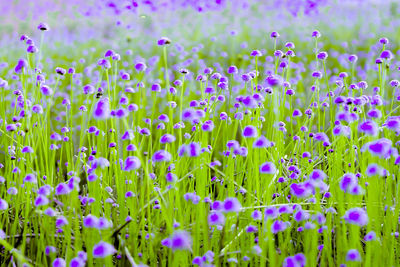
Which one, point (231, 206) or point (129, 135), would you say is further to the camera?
point (129, 135)

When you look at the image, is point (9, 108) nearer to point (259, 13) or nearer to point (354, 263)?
point (354, 263)

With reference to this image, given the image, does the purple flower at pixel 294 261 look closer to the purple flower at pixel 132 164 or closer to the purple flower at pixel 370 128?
the purple flower at pixel 370 128

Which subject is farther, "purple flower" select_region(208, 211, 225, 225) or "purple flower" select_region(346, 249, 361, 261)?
"purple flower" select_region(208, 211, 225, 225)

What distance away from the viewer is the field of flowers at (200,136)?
117 cm

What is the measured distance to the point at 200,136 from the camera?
172cm

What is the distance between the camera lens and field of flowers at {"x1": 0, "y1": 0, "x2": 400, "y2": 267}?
117 centimetres

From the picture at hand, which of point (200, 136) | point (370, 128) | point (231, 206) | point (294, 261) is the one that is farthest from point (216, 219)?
point (200, 136)

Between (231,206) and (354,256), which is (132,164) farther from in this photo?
(354,256)

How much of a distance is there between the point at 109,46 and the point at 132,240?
480 cm

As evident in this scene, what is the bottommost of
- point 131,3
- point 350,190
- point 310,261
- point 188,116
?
point 310,261

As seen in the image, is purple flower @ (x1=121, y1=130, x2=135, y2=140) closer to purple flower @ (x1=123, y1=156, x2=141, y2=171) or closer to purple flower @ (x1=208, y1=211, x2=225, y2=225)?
purple flower @ (x1=123, y1=156, x2=141, y2=171)

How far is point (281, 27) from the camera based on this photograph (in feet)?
22.1

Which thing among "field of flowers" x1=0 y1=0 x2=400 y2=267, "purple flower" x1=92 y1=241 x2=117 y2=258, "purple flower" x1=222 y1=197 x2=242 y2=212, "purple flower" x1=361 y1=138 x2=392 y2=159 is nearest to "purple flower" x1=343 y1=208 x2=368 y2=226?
"field of flowers" x1=0 y1=0 x2=400 y2=267

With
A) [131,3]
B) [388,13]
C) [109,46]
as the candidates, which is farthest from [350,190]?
[388,13]
